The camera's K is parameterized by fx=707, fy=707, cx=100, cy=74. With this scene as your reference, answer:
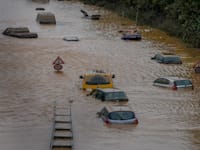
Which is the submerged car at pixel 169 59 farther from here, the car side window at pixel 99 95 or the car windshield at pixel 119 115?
the car windshield at pixel 119 115

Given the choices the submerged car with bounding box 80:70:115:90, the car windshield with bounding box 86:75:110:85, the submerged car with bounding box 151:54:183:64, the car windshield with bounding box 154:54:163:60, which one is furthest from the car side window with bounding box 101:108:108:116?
the car windshield with bounding box 154:54:163:60

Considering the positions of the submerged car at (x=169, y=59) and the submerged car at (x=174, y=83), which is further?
the submerged car at (x=169, y=59)

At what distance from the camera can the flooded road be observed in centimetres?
3784

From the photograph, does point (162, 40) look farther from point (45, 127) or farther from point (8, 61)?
point (45, 127)

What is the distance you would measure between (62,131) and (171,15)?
5725 centimetres

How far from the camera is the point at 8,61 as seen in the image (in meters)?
64.9

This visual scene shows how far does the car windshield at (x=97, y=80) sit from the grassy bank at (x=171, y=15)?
1085 inches

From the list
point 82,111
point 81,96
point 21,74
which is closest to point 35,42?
point 21,74

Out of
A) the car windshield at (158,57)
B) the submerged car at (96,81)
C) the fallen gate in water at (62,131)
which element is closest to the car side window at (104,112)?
the fallen gate in water at (62,131)

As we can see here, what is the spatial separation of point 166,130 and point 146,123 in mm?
2039

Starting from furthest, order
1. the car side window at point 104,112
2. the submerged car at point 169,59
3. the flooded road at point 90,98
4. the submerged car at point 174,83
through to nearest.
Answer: the submerged car at point 169,59 < the submerged car at point 174,83 < the car side window at point 104,112 < the flooded road at point 90,98

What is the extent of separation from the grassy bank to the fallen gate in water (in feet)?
120

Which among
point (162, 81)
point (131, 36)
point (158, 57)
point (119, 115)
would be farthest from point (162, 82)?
point (131, 36)

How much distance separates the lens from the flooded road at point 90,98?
37.8m
